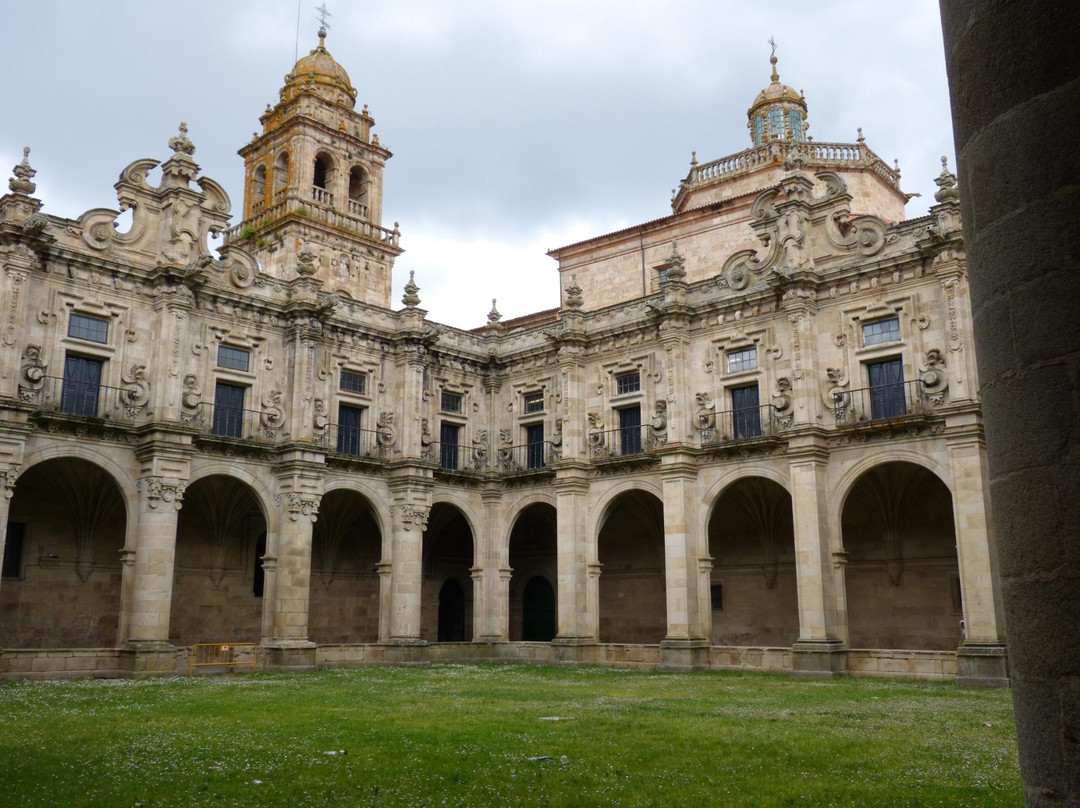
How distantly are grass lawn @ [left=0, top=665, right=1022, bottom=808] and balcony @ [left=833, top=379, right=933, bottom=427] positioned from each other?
811cm

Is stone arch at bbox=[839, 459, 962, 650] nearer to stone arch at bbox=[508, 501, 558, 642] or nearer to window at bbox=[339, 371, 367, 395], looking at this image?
stone arch at bbox=[508, 501, 558, 642]

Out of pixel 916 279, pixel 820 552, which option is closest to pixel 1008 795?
pixel 820 552

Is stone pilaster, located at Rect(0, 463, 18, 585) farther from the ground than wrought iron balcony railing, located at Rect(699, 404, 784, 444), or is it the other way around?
wrought iron balcony railing, located at Rect(699, 404, 784, 444)

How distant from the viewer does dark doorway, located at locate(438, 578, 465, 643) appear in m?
40.2

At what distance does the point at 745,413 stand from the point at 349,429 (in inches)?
532

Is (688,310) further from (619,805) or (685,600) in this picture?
(619,805)

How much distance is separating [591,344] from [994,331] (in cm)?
3074

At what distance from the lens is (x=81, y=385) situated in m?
27.5

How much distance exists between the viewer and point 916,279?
2741cm

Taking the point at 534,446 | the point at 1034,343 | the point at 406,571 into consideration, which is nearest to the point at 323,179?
the point at 534,446

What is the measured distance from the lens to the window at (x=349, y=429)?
3297 centimetres

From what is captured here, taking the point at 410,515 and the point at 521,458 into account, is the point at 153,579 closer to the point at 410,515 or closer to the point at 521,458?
the point at 410,515

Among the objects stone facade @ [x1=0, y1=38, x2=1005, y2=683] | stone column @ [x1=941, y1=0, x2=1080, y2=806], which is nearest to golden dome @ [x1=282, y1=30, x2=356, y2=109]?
stone facade @ [x1=0, y1=38, x2=1005, y2=683]

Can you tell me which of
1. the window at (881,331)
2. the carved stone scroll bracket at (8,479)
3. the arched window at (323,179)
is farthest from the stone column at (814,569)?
the arched window at (323,179)
